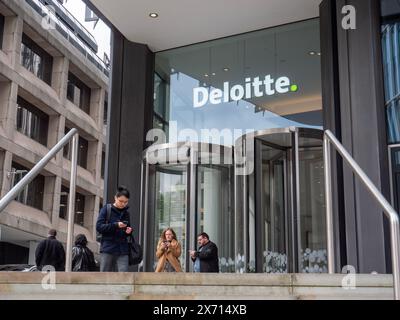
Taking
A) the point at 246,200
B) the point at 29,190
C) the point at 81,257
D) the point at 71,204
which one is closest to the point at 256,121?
the point at 246,200

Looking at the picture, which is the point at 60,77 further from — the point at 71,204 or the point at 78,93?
the point at 71,204

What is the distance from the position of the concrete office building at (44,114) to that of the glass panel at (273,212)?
1639cm

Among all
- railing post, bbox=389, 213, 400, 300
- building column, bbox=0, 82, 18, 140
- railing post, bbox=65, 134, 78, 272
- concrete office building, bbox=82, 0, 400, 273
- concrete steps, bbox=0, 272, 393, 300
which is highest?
building column, bbox=0, 82, 18, 140

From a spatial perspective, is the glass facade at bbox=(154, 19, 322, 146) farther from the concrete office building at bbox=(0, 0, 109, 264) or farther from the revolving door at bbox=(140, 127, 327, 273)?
the concrete office building at bbox=(0, 0, 109, 264)

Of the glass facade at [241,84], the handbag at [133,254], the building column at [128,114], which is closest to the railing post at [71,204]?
the handbag at [133,254]

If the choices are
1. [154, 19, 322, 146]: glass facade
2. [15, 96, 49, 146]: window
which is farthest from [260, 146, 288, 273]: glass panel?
[15, 96, 49, 146]: window

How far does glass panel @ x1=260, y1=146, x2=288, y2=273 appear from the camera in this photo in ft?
33.5

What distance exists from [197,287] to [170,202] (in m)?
6.54

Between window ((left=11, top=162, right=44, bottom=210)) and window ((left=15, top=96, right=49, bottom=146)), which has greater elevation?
window ((left=15, top=96, right=49, bottom=146))

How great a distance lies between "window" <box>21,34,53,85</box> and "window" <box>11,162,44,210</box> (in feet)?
15.9

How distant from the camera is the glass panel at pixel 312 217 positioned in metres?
10.0

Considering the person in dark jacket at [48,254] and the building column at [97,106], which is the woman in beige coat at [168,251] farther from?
the building column at [97,106]

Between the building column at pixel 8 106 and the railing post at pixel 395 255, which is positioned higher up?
the building column at pixel 8 106

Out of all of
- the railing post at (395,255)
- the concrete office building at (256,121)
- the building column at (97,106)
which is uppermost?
the building column at (97,106)
